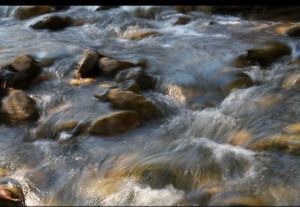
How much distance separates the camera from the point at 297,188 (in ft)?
14.8

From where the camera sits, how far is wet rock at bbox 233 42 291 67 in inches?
308

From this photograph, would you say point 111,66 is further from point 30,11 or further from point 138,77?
point 30,11

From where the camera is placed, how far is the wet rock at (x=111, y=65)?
752 centimetres

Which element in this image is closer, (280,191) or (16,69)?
(280,191)

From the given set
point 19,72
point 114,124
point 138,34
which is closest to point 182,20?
point 138,34

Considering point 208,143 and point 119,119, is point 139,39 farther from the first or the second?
point 208,143

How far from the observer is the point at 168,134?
5.82 meters

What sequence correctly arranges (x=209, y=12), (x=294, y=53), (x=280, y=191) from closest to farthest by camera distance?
1. (x=280, y=191)
2. (x=294, y=53)
3. (x=209, y=12)

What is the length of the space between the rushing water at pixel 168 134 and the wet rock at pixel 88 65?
0.87ft

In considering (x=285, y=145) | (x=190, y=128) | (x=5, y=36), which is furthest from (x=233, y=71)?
(x=5, y=36)

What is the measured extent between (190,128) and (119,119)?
857 millimetres

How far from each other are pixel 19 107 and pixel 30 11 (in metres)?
5.80

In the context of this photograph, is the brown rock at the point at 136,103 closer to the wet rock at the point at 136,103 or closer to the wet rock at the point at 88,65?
the wet rock at the point at 136,103

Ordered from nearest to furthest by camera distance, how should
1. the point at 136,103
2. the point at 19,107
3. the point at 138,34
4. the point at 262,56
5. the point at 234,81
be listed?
the point at 136,103
the point at 19,107
the point at 234,81
the point at 262,56
the point at 138,34
